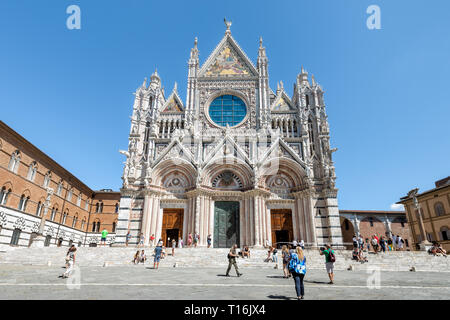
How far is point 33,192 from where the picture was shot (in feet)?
83.5

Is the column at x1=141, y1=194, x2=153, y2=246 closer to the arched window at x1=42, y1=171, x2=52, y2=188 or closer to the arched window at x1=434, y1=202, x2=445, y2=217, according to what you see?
the arched window at x1=42, y1=171, x2=52, y2=188

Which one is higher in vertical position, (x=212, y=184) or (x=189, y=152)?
(x=189, y=152)

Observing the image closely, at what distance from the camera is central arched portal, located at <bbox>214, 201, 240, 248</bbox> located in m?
22.5

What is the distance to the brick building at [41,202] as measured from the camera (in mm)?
22078

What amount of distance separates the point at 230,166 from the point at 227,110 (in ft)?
22.2

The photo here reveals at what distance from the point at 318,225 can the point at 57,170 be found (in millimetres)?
28056

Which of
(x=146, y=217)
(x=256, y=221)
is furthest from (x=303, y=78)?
(x=146, y=217)

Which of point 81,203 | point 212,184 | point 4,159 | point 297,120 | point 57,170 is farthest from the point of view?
point 81,203

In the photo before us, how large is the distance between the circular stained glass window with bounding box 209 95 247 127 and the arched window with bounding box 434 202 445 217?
82.8 feet

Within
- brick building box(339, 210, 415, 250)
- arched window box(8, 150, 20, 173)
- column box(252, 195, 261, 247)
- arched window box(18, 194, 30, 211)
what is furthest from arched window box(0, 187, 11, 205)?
brick building box(339, 210, 415, 250)

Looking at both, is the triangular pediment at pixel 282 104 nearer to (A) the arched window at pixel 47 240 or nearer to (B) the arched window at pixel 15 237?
(B) the arched window at pixel 15 237

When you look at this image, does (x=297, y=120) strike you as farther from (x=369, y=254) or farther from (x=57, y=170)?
(x=57, y=170)

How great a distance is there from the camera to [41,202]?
26766mm
